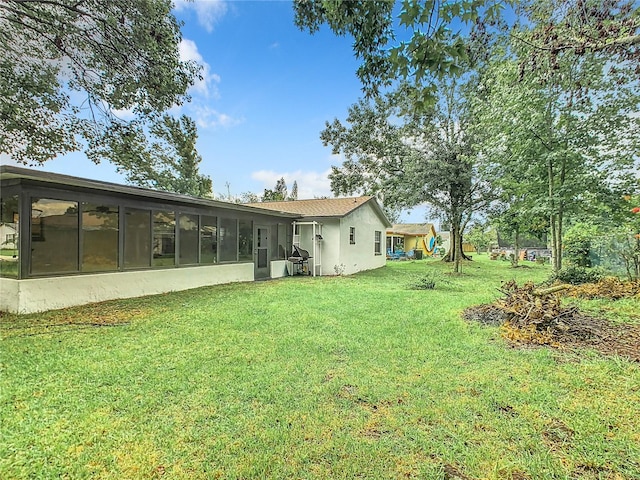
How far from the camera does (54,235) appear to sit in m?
6.51

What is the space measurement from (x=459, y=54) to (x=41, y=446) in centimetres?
455

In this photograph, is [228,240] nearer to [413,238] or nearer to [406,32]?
[406,32]

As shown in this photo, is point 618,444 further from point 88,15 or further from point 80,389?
point 88,15

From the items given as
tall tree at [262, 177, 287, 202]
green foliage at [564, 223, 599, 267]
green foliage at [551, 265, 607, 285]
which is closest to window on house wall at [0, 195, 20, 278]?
green foliage at [551, 265, 607, 285]

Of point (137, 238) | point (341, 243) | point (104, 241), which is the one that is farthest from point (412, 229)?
point (104, 241)

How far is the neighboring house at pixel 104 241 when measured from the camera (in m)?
6.15

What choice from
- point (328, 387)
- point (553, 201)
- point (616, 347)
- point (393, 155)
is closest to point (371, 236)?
point (393, 155)

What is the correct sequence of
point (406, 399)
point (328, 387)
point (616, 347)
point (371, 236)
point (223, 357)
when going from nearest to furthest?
point (406, 399) < point (328, 387) < point (223, 357) < point (616, 347) < point (371, 236)

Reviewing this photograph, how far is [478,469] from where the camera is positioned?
212 centimetres

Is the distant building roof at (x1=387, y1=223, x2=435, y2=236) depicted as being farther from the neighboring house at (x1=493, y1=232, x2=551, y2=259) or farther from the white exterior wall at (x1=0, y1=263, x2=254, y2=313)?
the white exterior wall at (x1=0, y1=263, x2=254, y2=313)

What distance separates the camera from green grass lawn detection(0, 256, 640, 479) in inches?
85.5

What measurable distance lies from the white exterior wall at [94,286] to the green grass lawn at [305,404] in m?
0.75

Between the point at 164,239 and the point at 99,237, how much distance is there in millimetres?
1703

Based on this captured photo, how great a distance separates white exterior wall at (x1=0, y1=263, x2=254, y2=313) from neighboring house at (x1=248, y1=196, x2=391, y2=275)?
15.9 feet
